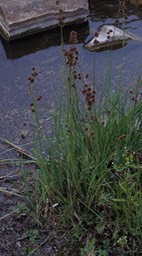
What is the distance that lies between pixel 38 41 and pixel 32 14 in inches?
8.2

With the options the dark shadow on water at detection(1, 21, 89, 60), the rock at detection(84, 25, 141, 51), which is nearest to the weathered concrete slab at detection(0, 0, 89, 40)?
the dark shadow on water at detection(1, 21, 89, 60)

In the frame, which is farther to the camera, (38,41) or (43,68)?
(38,41)

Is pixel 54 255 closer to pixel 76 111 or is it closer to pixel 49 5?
pixel 76 111

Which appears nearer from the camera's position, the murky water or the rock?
the murky water

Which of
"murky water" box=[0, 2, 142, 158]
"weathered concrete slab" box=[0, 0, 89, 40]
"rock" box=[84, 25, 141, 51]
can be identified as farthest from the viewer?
"weathered concrete slab" box=[0, 0, 89, 40]

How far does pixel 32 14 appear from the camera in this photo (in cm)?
402

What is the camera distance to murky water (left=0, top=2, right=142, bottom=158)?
10.8 ft

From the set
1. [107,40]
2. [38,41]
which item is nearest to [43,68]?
[38,41]

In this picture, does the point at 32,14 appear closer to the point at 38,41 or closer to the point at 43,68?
the point at 38,41

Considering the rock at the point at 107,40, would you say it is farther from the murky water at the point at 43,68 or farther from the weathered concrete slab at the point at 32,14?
the weathered concrete slab at the point at 32,14

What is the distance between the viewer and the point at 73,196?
2309 mm

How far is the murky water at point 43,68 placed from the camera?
10.8 feet

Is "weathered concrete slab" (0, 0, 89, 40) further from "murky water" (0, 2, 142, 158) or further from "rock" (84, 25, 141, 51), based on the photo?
"rock" (84, 25, 141, 51)

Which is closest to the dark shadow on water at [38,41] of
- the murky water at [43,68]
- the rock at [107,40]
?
the murky water at [43,68]
